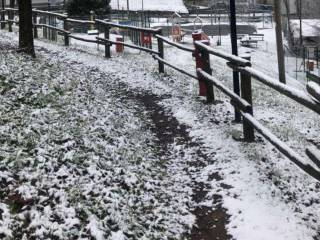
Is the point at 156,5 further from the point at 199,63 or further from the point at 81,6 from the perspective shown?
the point at 199,63

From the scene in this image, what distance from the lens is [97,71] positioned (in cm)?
1588

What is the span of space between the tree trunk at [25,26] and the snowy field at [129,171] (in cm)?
453

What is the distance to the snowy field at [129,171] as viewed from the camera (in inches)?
214

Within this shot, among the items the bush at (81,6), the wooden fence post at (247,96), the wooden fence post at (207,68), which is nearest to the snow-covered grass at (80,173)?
the wooden fence post at (247,96)

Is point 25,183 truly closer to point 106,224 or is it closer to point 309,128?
point 106,224

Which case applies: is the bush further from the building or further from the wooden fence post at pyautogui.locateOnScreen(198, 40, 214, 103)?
the building

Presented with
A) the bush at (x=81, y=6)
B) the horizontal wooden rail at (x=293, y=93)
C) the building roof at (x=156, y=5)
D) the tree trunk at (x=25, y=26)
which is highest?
the building roof at (x=156, y=5)

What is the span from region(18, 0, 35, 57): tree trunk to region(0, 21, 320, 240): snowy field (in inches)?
178

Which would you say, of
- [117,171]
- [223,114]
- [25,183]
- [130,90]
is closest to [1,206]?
[25,183]

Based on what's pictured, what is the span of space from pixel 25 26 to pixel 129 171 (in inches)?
390

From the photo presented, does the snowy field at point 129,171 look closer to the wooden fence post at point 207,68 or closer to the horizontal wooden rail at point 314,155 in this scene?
the wooden fence post at point 207,68

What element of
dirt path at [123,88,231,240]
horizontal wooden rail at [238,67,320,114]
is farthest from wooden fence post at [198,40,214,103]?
horizontal wooden rail at [238,67,320,114]

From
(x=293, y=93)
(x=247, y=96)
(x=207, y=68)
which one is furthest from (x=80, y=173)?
(x=207, y=68)

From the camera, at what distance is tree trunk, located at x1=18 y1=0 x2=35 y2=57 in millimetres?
15352
